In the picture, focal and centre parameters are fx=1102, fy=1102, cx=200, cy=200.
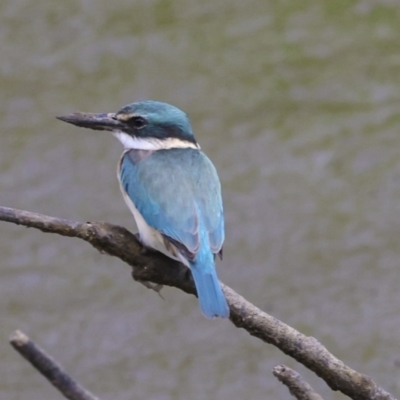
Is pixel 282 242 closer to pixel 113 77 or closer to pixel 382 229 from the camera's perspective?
pixel 382 229

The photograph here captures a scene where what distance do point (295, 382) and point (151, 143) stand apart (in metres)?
1.15

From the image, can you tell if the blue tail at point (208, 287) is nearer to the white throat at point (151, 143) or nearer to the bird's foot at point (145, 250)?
the bird's foot at point (145, 250)

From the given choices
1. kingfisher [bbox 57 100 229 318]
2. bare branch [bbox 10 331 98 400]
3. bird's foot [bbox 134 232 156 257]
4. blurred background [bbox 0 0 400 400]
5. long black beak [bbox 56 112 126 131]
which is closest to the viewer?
bare branch [bbox 10 331 98 400]

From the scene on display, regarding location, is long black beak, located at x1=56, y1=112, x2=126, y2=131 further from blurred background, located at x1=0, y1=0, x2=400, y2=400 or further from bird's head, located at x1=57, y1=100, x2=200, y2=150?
blurred background, located at x1=0, y1=0, x2=400, y2=400

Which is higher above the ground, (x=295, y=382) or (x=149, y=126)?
(x=149, y=126)

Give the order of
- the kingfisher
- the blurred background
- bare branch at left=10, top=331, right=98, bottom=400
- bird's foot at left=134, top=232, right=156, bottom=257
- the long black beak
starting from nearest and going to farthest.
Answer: bare branch at left=10, top=331, right=98, bottom=400, bird's foot at left=134, top=232, right=156, bottom=257, the kingfisher, the long black beak, the blurred background

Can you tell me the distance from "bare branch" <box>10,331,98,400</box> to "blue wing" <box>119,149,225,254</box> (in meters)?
0.45

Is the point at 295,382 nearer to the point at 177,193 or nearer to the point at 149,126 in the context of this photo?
the point at 177,193

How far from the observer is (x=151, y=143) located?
10.2ft

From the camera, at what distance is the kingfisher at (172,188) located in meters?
2.66

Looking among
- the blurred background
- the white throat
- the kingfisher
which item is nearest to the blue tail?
the kingfisher

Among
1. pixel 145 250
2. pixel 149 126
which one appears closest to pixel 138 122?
pixel 149 126

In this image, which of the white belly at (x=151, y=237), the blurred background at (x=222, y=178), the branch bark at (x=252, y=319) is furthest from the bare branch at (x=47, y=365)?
the blurred background at (x=222, y=178)

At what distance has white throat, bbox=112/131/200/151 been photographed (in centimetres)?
312
